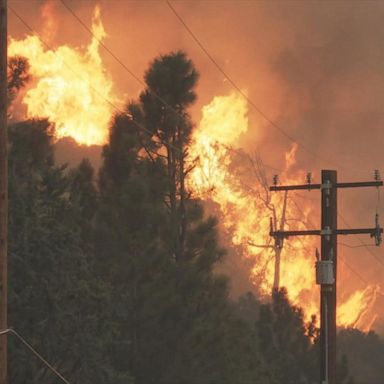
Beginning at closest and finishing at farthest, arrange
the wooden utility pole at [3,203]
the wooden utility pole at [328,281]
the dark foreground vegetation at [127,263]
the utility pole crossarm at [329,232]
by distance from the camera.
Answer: the wooden utility pole at [3,203] < the wooden utility pole at [328,281] < the utility pole crossarm at [329,232] < the dark foreground vegetation at [127,263]

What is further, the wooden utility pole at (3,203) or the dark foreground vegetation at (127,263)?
the dark foreground vegetation at (127,263)

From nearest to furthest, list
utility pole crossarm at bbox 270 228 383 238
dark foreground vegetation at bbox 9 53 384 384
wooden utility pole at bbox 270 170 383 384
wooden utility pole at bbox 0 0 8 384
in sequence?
wooden utility pole at bbox 0 0 8 384 → wooden utility pole at bbox 270 170 383 384 → utility pole crossarm at bbox 270 228 383 238 → dark foreground vegetation at bbox 9 53 384 384

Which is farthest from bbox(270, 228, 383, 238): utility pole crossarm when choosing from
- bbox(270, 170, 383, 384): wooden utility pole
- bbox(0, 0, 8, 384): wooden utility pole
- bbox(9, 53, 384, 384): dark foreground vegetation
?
bbox(0, 0, 8, 384): wooden utility pole


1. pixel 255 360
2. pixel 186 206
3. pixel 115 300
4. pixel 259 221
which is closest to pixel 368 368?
pixel 259 221

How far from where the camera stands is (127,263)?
3831 centimetres

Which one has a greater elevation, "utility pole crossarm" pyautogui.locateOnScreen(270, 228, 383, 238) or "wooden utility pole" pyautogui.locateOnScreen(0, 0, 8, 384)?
"utility pole crossarm" pyautogui.locateOnScreen(270, 228, 383, 238)

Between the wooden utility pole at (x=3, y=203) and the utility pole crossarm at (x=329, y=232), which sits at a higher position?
the utility pole crossarm at (x=329, y=232)

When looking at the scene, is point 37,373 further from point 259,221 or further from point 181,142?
→ point 259,221

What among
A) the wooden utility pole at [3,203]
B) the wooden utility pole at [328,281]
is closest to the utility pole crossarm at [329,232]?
the wooden utility pole at [328,281]

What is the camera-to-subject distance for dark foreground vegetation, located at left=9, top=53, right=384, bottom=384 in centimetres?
2775

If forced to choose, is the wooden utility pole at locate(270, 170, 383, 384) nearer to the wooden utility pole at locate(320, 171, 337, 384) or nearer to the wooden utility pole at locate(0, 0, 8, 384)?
the wooden utility pole at locate(320, 171, 337, 384)

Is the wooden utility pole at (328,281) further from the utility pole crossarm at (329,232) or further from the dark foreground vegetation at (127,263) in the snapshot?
the dark foreground vegetation at (127,263)

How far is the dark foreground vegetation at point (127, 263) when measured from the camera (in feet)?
91.0

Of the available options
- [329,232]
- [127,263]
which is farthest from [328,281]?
[127,263]
